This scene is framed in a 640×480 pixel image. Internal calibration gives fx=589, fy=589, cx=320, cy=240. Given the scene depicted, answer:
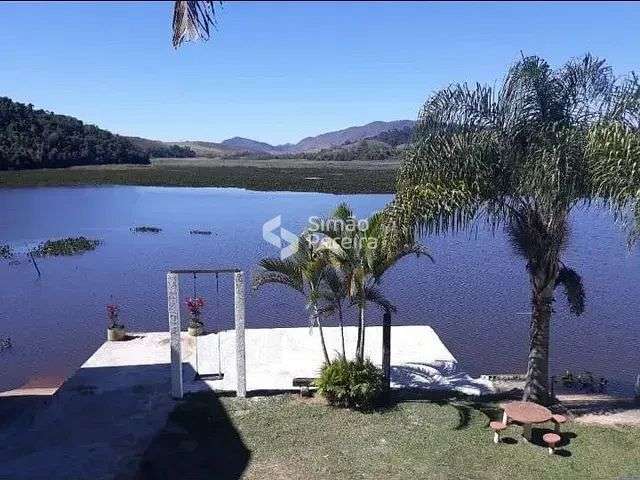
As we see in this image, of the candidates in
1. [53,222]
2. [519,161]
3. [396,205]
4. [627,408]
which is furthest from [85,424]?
[53,222]

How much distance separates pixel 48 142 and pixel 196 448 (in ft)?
294

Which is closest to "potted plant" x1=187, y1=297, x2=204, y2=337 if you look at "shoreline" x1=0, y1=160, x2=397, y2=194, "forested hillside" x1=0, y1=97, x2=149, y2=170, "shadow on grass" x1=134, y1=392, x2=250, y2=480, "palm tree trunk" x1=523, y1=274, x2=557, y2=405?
"shadow on grass" x1=134, y1=392, x2=250, y2=480

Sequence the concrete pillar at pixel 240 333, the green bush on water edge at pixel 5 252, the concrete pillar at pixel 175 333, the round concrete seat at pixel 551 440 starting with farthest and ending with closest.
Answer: the green bush on water edge at pixel 5 252, the concrete pillar at pixel 240 333, the concrete pillar at pixel 175 333, the round concrete seat at pixel 551 440

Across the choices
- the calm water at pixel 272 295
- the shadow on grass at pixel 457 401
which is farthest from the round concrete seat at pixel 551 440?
the calm water at pixel 272 295

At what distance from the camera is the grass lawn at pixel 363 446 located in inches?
318

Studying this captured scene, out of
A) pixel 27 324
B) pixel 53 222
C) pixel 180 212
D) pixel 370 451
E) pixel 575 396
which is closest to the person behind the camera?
pixel 370 451

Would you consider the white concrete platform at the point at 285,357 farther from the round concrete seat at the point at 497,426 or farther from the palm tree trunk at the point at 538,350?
the round concrete seat at the point at 497,426

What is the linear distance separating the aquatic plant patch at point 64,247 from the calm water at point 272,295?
82 centimetres

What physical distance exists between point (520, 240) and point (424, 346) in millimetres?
4180

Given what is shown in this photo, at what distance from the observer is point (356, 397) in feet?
32.7

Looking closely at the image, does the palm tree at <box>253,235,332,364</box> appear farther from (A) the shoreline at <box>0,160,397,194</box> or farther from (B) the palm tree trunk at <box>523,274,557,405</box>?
(A) the shoreline at <box>0,160,397,194</box>

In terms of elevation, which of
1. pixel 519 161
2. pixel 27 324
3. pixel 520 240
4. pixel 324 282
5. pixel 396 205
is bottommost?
pixel 27 324

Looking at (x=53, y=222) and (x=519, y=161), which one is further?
(x=53, y=222)

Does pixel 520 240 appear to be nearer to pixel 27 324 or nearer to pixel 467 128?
pixel 467 128
